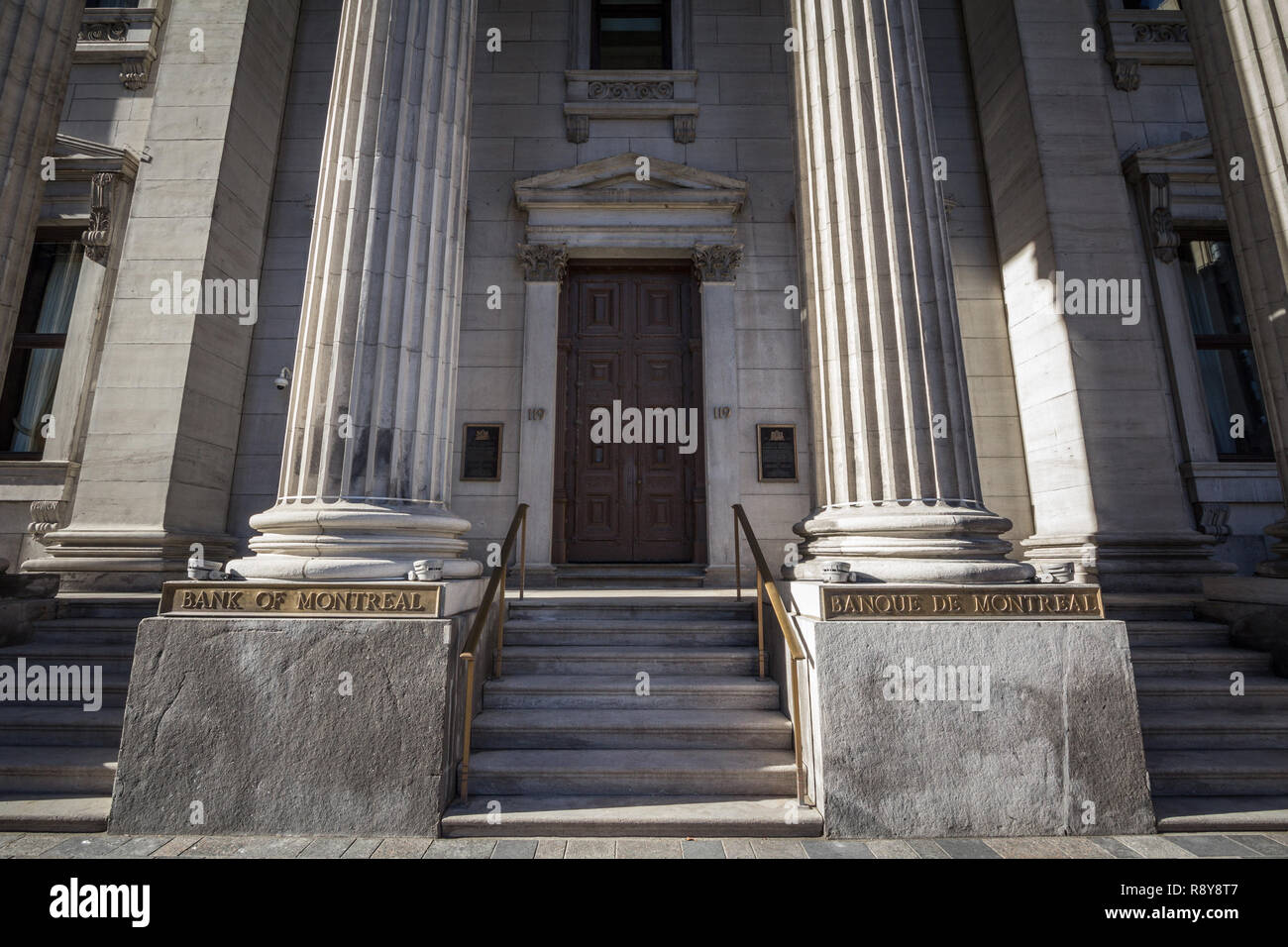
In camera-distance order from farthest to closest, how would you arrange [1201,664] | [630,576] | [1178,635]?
[630,576] → [1178,635] → [1201,664]

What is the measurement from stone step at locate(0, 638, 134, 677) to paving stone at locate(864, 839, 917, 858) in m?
6.80

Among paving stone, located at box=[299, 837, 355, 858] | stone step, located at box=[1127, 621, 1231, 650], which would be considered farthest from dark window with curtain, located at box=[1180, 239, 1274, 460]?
paving stone, located at box=[299, 837, 355, 858]

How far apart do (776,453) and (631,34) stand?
811 centimetres

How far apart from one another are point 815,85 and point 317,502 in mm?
5784

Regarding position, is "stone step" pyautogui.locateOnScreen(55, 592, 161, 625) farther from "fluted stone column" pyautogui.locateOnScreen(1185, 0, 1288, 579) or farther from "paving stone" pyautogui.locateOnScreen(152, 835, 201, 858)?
"fluted stone column" pyautogui.locateOnScreen(1185, 0, 1288, 579)

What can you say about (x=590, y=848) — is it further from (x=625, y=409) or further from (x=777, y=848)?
(x=625, y=409)

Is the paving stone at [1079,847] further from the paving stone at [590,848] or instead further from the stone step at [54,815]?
the stone step at [54,815]

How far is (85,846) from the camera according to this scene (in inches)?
159

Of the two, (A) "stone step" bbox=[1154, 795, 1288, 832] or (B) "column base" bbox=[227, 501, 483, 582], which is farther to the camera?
(B) "column base" bbox=[227, 501, 483, 582]

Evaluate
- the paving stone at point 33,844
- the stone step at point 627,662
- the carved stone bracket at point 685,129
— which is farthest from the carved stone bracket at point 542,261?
the paving stone at point 33,844

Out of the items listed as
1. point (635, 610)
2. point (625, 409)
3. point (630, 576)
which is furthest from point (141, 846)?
point (625, 409)

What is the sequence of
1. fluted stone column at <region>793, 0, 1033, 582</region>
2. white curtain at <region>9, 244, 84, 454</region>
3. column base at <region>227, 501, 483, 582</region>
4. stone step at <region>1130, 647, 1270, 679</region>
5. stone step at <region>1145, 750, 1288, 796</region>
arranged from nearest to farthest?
column base at <region>227, 501, 483, 582</region>
stone step at <region>1145, 750, 1288, 796</region>
fluted stone column at <region>793, 0, 1033, 582</region>
stone step at <region>1130, 647, 1270, 679</region>
white curtain at <region>9, 244, 84, 454</region>

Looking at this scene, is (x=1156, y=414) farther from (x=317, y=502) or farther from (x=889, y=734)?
(x=317, y=502)

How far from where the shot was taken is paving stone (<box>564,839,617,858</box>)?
12.8 ft
